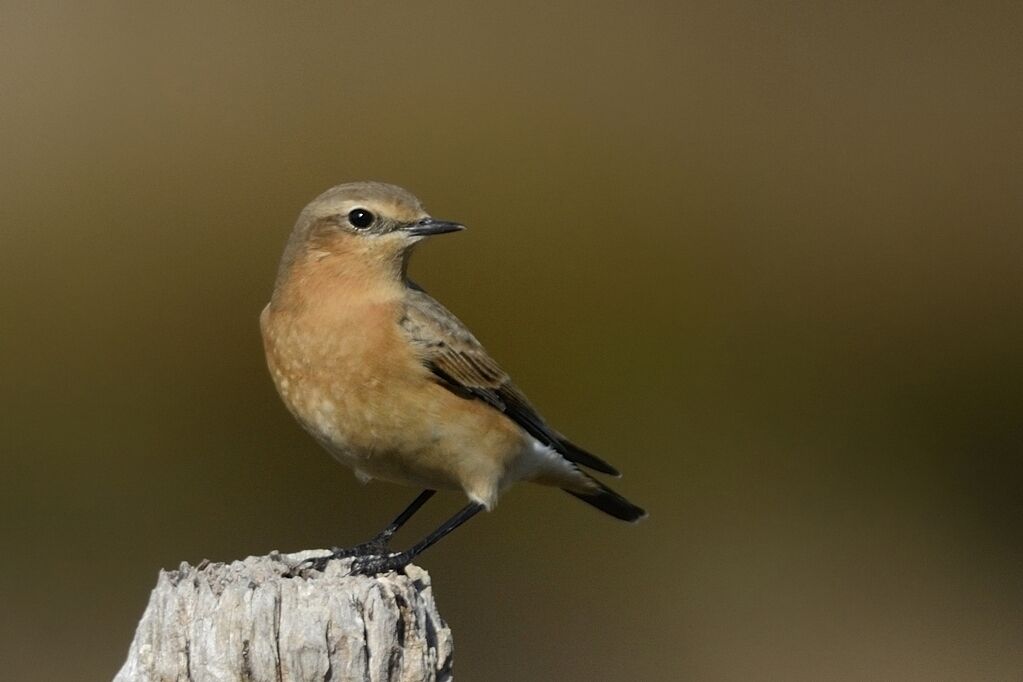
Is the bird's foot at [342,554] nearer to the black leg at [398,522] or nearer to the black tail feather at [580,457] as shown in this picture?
the black leg at [398,522]

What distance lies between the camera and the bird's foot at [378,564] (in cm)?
590

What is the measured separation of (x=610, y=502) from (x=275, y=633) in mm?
4109

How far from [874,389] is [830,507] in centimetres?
104

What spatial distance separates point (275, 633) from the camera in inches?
195

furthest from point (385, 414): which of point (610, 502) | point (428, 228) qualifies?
point (610, 502)

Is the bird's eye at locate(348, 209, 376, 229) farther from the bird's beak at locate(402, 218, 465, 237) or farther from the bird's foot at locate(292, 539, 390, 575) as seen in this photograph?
the bird's foot at locate(292, 539, 390, 575)

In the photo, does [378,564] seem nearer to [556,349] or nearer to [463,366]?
[463,366]

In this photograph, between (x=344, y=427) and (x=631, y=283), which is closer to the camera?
(x=344, y=427)

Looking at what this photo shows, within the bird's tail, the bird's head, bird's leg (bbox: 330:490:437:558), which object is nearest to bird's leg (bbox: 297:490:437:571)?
bird's leg (bbox: 330:490:437:558)

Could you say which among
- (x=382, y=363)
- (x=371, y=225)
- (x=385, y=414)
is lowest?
(x=385, y=414)

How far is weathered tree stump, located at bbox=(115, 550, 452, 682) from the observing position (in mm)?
4934

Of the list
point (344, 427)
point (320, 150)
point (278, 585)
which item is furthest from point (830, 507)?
point (278, 585)

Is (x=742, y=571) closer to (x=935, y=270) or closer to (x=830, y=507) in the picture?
(x=830, y=507)

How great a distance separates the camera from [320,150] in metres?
14.1
